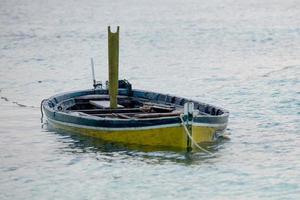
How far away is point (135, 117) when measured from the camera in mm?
20828

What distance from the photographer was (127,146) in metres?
20.5

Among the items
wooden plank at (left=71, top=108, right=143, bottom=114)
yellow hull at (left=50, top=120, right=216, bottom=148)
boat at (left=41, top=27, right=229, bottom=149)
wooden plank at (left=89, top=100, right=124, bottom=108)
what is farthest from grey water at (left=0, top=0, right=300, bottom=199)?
wooden plank at (left=89, top=100, right=124, bottom=108)

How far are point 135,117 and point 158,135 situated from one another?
50.4 inches

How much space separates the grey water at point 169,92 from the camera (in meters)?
17.8

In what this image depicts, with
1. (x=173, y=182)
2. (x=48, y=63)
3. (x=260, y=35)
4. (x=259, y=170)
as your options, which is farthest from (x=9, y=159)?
(x=260, y=35)

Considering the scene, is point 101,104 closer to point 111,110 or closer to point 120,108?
point 120,108

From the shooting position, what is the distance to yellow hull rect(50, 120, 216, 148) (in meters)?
19.6

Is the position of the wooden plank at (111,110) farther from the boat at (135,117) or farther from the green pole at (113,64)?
the green pole at (113,64)

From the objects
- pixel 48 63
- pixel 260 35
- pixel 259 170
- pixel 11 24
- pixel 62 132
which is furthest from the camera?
pixel 11 24

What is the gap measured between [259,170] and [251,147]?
249 centimetres

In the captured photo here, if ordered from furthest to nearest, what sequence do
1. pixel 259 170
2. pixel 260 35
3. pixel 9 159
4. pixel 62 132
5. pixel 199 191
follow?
pixel 260 35
pixel 62 132
pixel 9 159
pixel 259 170
pixel 199 191

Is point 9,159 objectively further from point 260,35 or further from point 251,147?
point 260,35

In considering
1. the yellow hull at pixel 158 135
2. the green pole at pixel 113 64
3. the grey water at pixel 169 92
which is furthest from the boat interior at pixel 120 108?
the grey water at pixel 169 92

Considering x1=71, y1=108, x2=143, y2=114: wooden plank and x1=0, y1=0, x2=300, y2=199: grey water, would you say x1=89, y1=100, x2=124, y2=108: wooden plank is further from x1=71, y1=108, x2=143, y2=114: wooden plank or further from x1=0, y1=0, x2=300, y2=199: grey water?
x1=0, y1=0, x2=300, y2=199: grey water
